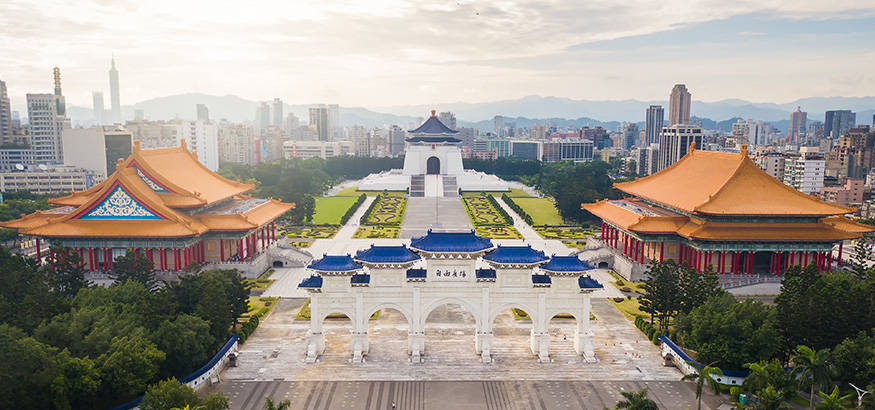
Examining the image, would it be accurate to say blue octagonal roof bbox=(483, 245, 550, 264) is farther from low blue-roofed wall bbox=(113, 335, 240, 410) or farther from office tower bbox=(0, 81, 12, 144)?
office tower bbox=(0, 81, 12, 144)

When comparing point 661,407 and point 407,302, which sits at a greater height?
point 407,302

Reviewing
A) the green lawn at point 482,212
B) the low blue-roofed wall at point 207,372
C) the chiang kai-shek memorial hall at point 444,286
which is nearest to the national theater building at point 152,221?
the low blue-roofed wall at point 207,372

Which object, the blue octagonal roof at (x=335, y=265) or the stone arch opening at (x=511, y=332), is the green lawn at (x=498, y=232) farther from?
the blue octagonal roof at (x=335, y=265)

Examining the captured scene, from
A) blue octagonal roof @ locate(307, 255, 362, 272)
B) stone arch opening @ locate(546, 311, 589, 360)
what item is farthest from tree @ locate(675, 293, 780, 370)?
blue octagonal roof @ locate(307, 255, 362, 272)

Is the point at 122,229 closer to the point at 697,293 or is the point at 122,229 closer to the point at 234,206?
the point at 234,206

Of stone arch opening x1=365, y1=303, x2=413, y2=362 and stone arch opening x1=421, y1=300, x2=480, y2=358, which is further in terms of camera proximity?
stone arch opening x1=421, y1=300, x2=480, y2=358

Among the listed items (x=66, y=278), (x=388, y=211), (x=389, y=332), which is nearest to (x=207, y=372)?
(x=389, y=332)

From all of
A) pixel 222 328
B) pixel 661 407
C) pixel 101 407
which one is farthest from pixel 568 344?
pixel 101 407
